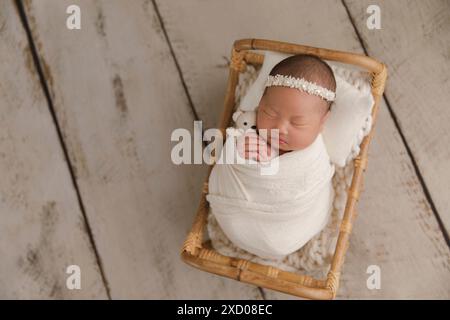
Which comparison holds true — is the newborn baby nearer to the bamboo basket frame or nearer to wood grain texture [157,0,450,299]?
the bamboo basket frame

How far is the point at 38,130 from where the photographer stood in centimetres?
126

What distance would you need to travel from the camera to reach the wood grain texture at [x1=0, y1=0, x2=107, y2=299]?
1213 mm

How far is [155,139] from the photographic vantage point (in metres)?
1.23

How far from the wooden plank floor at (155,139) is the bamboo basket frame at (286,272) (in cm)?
18

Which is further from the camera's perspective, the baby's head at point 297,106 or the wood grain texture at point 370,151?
the wood grain texture at point 370,151

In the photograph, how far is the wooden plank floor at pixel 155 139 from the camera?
3.75ft

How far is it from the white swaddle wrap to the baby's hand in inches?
0.8

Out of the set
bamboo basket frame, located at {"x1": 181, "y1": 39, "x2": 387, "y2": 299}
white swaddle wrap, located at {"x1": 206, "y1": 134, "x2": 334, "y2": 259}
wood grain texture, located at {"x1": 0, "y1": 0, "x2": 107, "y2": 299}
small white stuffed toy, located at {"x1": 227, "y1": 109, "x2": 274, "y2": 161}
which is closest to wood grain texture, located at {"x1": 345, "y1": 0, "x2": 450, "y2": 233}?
bamboo basket frame, located at {"x1": 181, "y1": 39, "x2": 387, "y2": 299}

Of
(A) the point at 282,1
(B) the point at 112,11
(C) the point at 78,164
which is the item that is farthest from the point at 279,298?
(B) the point at 112,11

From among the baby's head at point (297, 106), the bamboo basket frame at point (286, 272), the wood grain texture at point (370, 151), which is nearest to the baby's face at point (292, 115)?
the baby's head at point (297, 106)

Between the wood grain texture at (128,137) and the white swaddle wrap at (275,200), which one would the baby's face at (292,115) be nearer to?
the white swaddle wrap at (275,200)

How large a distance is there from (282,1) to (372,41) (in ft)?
0.80

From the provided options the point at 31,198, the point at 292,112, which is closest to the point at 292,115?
the point at 292,112
